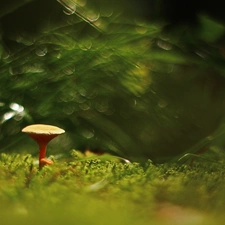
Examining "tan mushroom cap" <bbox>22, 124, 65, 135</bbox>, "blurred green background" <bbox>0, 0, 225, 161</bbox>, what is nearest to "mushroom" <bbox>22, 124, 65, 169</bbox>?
"tan mushroom cap" <bbox>22, 124, 65, 135</bbox>

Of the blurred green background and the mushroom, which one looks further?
the blurred green background

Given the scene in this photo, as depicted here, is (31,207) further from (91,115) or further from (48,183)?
(91,115)

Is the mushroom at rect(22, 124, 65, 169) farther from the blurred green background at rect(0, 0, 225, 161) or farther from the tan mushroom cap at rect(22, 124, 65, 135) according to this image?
the blurred green background at rect(0, 0, 225, 161)

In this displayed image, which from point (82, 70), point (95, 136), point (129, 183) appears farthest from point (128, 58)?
point (129, 183)

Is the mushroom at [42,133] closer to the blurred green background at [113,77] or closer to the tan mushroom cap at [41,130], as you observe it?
the tan mushroom cap at [41,130]

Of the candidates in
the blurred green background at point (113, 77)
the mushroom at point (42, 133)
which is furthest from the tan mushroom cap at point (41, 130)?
the blurred green background at point (113, 77)

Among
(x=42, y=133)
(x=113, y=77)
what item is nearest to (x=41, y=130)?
(x=42, y=133)

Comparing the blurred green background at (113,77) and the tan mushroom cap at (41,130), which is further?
the blurred green background at (113,77)

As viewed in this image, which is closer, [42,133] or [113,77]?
[42,133]

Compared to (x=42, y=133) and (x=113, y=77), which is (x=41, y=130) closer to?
(x=42, y=133)
